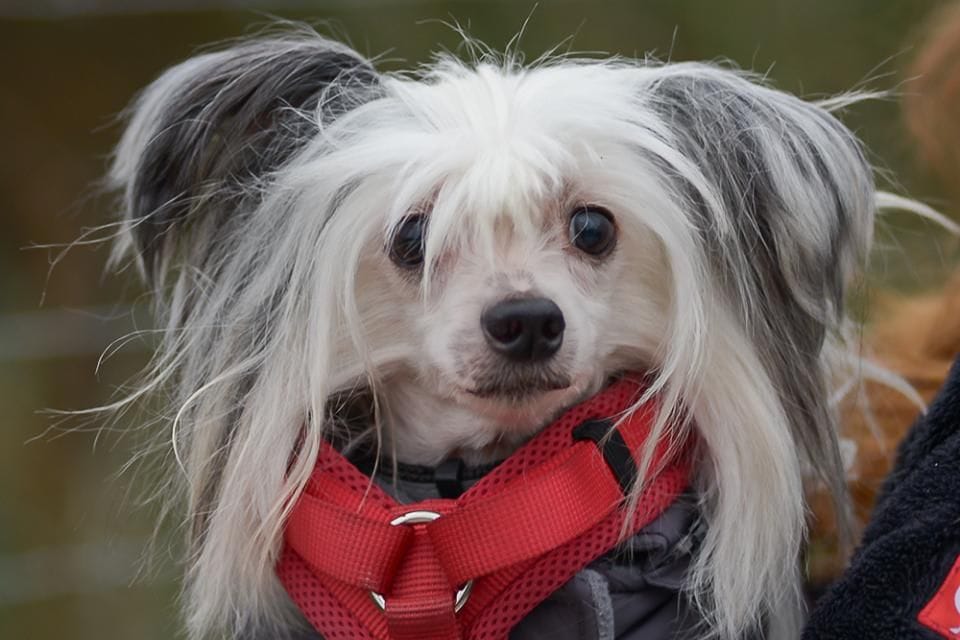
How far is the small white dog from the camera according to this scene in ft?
3.90

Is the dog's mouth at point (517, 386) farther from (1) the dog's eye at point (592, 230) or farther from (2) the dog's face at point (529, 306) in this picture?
(1) the dog's eye at point (592, 230)

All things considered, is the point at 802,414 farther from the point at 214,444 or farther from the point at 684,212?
the point at 214,444

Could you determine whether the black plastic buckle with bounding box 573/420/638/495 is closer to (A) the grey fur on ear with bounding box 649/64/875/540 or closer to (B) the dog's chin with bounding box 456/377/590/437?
(B) the dog's chin with bounding box 456/377/590/437

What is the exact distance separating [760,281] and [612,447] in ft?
0.72

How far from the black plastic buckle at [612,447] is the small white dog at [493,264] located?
4cm

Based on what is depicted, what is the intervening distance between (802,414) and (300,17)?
203 cm

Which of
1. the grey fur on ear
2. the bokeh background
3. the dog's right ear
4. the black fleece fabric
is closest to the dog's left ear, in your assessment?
the grey fur on ear

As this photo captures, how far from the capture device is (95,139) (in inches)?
117

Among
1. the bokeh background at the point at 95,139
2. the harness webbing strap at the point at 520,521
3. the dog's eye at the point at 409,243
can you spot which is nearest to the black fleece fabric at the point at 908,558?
the harness webbing strap at the point at 520,521

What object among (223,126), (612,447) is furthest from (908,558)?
(223,126)

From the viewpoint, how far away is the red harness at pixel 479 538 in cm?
115

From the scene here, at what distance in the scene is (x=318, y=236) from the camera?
1.23 m

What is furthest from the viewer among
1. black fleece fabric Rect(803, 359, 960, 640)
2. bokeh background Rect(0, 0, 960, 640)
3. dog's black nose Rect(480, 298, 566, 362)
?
bokeh background Rect(0, 0, 960, 640)

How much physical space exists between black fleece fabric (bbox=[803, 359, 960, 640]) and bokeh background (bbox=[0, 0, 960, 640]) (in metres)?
1.65
